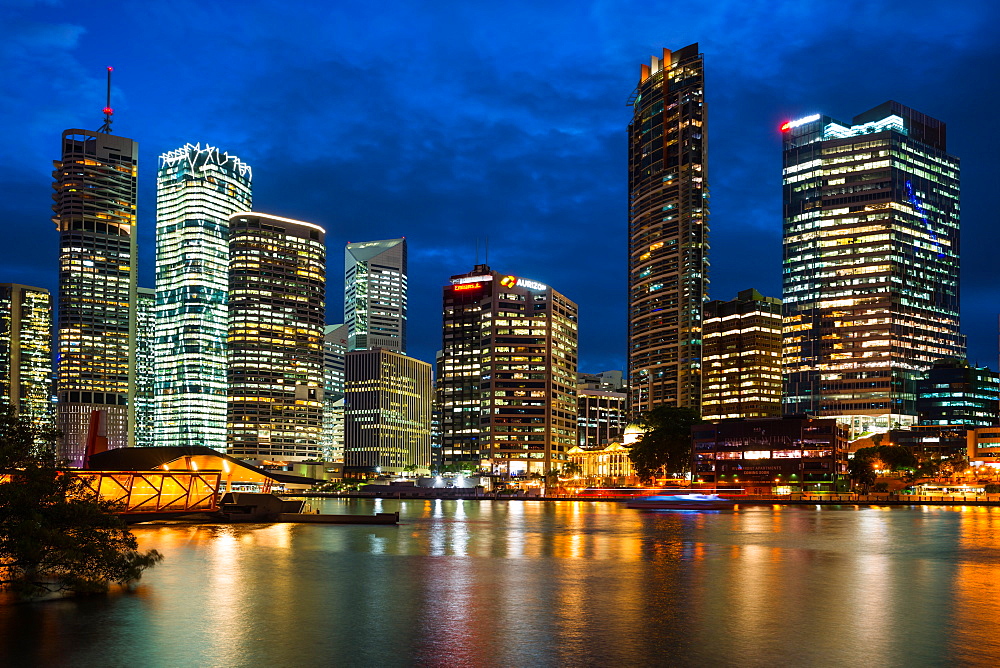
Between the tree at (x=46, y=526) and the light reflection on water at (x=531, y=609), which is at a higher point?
the tree at (x=46, y=526)

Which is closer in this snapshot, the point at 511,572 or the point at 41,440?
the point at 41,440

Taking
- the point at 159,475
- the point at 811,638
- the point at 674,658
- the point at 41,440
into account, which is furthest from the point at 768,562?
the point at 159,475

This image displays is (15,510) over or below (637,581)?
over

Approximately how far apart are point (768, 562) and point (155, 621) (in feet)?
132

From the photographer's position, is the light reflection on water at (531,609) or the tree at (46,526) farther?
the tree at (46,526)

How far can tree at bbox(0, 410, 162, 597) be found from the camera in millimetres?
40156

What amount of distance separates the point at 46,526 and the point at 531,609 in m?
21.3

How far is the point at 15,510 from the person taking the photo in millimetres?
40688

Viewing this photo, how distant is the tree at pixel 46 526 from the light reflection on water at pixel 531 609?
183cm

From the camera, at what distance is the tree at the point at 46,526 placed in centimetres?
4016

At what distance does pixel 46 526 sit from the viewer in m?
41.0

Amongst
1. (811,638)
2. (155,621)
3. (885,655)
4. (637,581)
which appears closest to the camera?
(885,655)

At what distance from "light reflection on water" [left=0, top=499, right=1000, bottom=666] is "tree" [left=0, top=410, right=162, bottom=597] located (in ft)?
6.02

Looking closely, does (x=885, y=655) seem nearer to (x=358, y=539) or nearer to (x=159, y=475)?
(x=358, y=539)
